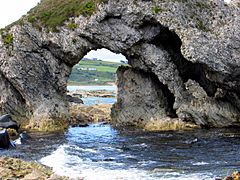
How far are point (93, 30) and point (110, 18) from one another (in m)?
2.79

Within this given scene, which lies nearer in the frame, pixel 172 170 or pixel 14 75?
pixel 172 170

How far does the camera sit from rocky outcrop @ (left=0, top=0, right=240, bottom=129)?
51812 mm

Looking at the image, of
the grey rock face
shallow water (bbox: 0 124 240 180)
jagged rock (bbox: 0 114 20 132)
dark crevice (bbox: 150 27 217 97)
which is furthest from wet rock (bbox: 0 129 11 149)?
dark crevice (bbox: 150 27 217 97)

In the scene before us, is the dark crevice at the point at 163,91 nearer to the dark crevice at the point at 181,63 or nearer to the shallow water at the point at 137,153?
the dark crevice at the point at 181,63

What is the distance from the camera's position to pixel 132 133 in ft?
170

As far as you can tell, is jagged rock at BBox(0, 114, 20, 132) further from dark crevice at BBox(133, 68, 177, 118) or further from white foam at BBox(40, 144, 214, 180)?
dark crevice at BBox(133, 68, 177, 118)

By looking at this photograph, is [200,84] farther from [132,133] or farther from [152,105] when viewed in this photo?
[132,133]

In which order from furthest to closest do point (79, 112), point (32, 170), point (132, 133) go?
point (79, 112) < point (132, 133) < point (32, 170)

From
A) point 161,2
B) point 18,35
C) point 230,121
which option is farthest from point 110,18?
point 230,121

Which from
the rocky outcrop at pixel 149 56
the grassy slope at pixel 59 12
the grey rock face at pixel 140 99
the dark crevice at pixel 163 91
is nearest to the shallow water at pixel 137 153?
the rocky outcrop at pixel 149 56

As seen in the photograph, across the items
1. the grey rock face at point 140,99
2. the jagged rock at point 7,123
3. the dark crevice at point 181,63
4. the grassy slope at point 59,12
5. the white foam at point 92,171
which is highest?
the grassy slope at point 59,12

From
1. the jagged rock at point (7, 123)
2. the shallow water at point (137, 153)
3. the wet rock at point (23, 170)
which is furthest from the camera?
the jagged rock at point (7, 123)

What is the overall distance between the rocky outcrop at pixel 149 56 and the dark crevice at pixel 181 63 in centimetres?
14

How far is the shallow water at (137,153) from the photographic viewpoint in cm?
2950
